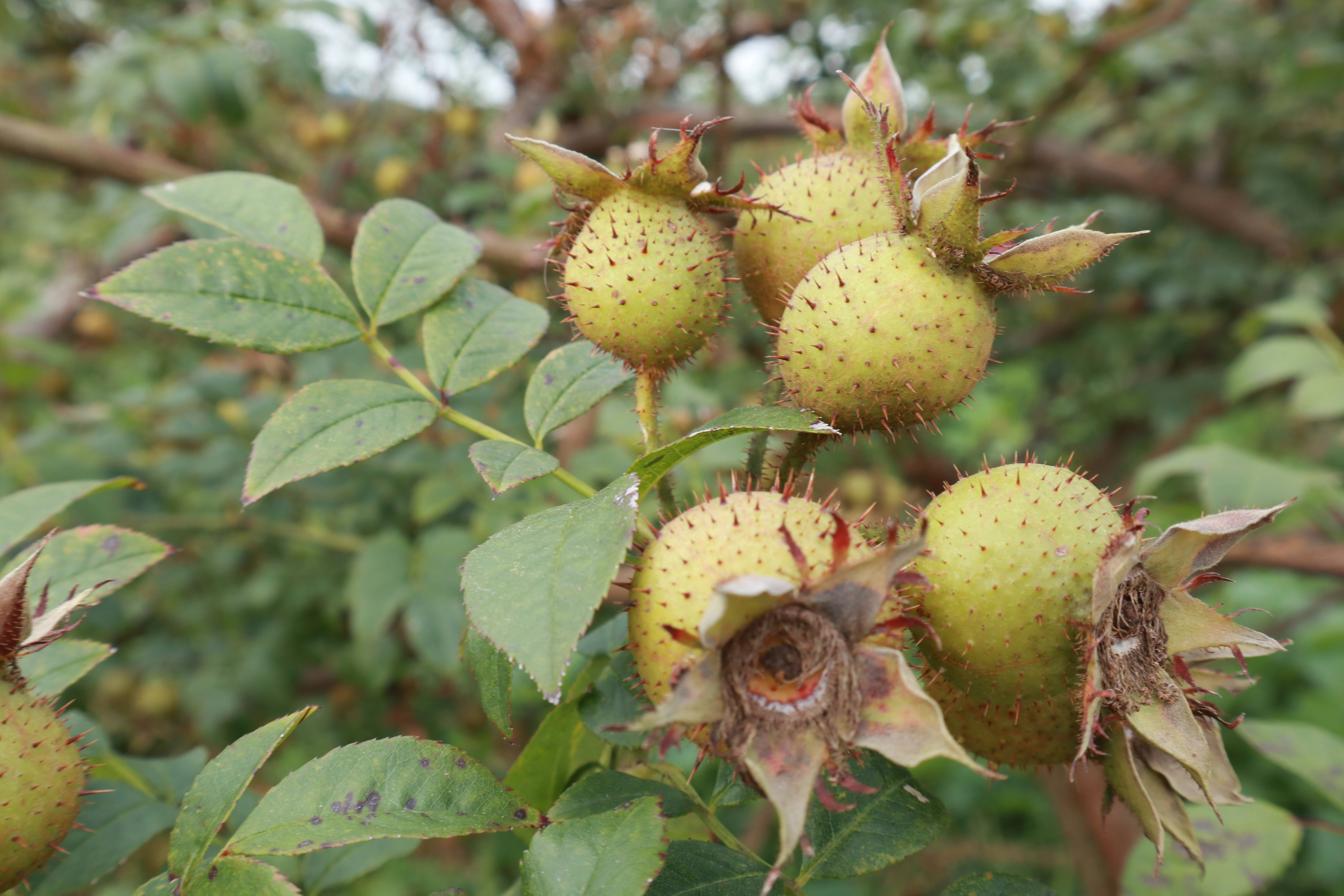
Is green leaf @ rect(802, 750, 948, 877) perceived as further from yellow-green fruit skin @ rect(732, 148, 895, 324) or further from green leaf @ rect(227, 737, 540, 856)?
yellow-green fruit skin @ rect(732, 148, 895, 324)

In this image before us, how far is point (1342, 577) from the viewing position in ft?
9.62

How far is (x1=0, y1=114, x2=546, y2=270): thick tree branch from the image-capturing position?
128 inches

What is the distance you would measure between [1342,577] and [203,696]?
420 cm

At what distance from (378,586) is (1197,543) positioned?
227 centimetres

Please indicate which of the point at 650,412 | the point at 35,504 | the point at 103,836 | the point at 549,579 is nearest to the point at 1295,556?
the point at 650,412

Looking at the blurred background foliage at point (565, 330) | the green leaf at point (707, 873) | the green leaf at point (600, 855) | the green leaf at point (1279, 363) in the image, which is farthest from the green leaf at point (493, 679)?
the green leaf at point (1279, 363)

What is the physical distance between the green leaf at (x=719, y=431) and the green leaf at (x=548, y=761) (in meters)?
0.44

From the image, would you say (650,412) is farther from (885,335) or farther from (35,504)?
(35,504)

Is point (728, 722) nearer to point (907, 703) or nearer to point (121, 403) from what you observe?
point (907, 703)

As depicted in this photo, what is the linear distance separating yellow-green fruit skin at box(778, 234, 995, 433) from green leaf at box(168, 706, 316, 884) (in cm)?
83

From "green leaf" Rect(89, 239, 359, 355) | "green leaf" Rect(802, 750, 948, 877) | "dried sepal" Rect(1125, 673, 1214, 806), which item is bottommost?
"green leaf" Rect(802, 750, 948, 877)

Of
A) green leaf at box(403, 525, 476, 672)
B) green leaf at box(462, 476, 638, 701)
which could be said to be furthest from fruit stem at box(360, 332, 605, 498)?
green leaf at box(403, 525, 476, 672)

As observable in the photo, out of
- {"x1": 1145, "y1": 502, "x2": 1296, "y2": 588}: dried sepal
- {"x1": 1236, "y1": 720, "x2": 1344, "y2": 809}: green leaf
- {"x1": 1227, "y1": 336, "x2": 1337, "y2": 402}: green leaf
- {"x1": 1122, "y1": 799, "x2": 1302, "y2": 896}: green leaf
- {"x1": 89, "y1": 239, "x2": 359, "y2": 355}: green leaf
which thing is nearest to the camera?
{"x1": 1145, "y1": 502, "x2": 1296, "y2": 588}: dried sepal

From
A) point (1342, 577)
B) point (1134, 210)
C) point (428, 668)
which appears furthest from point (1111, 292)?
point (428, 668)
